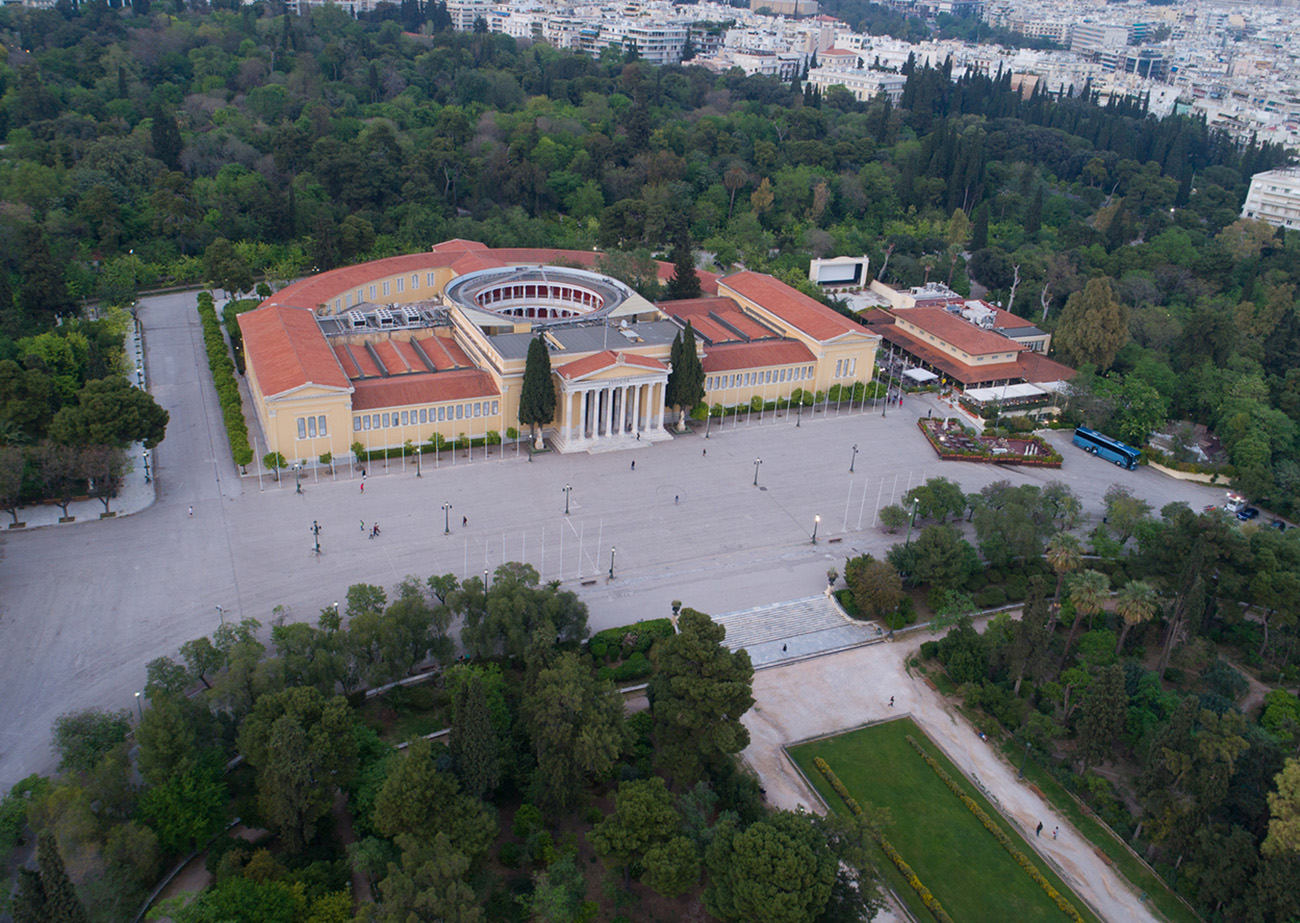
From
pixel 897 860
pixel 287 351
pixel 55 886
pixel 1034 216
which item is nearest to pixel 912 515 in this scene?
pixel 897 860

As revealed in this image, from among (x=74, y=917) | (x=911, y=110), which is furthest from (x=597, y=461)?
(x=911, y=110)

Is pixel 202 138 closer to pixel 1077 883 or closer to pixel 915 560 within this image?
pixel 915 560

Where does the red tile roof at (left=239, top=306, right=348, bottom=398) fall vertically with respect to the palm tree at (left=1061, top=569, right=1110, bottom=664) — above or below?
above

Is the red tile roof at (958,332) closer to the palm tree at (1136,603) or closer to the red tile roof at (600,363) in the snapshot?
the red tile roof at (600,363)

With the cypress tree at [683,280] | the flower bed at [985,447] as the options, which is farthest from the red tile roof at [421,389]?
the flower bed at [985,447]

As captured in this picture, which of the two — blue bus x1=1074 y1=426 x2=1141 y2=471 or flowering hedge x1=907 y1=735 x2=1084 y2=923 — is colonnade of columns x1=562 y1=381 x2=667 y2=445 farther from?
blue bus x1=1074 y1=426 x2=1141 y2=471

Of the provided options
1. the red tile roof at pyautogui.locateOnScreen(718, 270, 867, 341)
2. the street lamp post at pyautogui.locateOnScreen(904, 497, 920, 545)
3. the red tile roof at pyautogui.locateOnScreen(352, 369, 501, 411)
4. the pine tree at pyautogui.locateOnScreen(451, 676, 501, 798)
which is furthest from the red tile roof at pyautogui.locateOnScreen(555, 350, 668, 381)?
the pine tree at pyautogui.locateOnScreen(451, 676, 501, 798)
